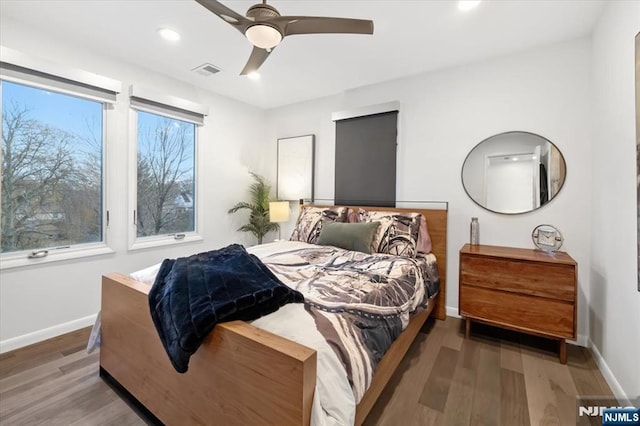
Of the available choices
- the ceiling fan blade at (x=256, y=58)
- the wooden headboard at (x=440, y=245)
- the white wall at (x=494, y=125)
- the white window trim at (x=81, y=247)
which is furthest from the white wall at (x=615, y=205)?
the white window trim at (x=81, y=247)

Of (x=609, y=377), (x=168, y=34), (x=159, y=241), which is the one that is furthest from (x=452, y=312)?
(x=168, y=34)

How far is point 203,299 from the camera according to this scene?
1.25 metres

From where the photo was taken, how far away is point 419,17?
216cm

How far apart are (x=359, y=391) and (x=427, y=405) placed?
81cm

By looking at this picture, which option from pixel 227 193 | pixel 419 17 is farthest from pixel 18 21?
pixel 419 17

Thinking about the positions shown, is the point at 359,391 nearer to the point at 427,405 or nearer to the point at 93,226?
the point at 427,405

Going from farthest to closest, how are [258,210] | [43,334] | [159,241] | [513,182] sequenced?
[258,210] < [159,241] < [513,182] < [43,334]

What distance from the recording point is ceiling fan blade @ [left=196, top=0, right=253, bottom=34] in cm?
145

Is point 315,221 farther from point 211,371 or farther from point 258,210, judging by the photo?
point 211,371

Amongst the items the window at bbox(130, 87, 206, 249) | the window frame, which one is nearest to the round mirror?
the window at bbox(130, 87, 206, 249)

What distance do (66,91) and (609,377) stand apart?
4.67 m

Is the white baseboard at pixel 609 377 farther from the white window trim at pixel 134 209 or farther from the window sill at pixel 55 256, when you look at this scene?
the window sill at pixel 55 256

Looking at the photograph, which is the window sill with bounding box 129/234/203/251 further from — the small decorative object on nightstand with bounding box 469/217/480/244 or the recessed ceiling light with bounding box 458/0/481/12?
the recessed ceiling light with bounding box 458/0/481/12

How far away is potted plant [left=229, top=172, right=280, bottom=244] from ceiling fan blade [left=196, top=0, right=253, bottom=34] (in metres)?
2.76
